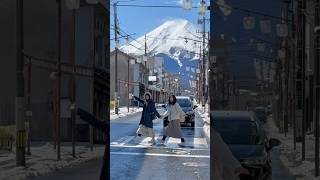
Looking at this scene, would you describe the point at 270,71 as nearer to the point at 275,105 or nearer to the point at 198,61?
the point at 275,105

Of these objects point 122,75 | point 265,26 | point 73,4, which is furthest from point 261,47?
point 73,4

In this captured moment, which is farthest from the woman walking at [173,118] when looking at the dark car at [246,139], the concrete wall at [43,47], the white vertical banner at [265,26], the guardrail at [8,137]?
the guardrail at [8,137]

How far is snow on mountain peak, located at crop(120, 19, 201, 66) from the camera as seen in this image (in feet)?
8.16

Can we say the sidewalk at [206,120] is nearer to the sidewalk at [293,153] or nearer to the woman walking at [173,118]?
the woman walking at [173,118]

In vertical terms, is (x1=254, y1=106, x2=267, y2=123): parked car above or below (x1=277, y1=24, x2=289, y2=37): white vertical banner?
below

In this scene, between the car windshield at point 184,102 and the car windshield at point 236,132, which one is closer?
the car windshield at point 236,132

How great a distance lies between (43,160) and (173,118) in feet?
2.06

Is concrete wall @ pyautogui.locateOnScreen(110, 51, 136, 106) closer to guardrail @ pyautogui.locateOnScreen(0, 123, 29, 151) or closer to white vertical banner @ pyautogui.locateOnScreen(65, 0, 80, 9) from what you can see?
white vertical banner @ pyautogui.locateOnScreen(65, 0, 80, 9)

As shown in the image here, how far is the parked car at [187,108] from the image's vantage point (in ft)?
8.41

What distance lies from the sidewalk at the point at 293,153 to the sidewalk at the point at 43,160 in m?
Result: 0.78

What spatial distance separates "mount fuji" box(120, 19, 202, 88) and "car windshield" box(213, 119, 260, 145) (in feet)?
1.16

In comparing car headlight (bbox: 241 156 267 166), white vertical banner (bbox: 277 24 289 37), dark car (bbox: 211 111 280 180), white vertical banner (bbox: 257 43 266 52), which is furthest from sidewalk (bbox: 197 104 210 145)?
white vertical banner (bbox: 277 24 289 37)

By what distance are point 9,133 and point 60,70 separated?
0.41 m

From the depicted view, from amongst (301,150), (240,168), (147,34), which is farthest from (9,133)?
(301,150)
